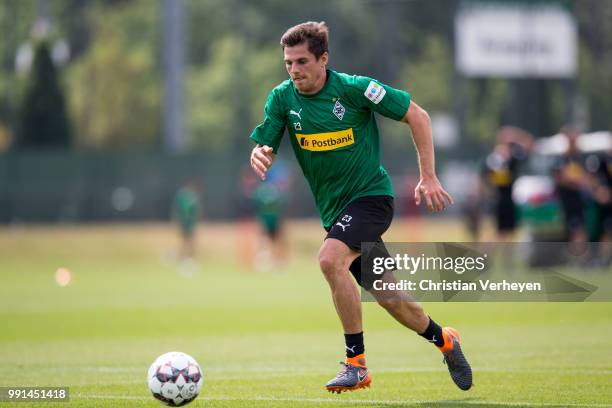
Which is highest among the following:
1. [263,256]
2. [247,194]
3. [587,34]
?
[587,34]

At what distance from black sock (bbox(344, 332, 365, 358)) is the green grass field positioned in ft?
1.11

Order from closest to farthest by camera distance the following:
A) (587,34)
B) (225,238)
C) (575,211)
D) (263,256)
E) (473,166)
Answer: (575,211) → (263,256) → (225,238) → (473,166) → (587,34)

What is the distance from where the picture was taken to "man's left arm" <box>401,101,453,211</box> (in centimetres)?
772

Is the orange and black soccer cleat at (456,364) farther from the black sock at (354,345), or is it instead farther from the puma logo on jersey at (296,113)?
the puma logo on jersey at (296,113)

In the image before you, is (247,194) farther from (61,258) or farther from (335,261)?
(335,261)

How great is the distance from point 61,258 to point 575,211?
15.1 meters

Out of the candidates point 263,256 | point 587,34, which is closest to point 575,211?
point 263,256

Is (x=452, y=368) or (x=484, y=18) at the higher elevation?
(x=484, y=18)

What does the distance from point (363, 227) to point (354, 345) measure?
0.82 m

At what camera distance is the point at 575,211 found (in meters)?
22.2

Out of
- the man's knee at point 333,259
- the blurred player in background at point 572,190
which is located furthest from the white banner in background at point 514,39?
the man's knee at point 333,259

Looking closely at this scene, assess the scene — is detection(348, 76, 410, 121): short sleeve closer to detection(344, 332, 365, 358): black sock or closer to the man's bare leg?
the man's bare leg

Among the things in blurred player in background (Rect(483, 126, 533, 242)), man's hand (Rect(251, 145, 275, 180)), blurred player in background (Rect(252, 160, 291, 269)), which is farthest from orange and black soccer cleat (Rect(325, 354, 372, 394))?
blurred player in background (Rect(252, 160, 291, 269))

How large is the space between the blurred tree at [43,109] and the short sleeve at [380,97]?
32.6m
